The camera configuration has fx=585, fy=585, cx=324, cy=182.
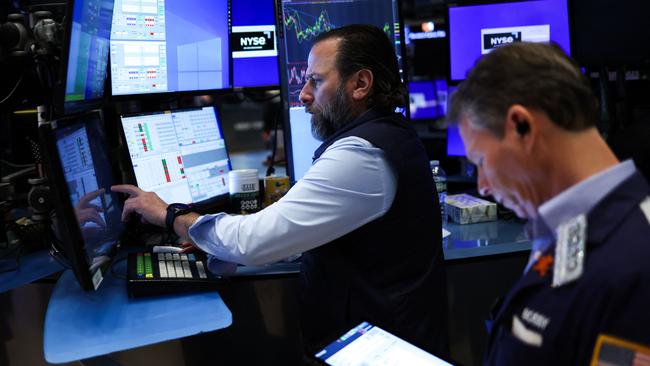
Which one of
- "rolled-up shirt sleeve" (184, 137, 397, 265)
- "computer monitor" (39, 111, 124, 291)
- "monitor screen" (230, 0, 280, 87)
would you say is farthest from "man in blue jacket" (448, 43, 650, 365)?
"monitor screen" (230, 0, 280, 87)

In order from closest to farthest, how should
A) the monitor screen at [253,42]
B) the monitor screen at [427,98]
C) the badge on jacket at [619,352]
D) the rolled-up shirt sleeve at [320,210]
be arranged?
the badge on jacket at [619,352] < the rolled-up shirt sleeve at [320,210] < the monitor screen at [253,42] < the monitor screen at [427,98]

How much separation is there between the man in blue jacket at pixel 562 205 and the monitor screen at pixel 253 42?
1.75 meters

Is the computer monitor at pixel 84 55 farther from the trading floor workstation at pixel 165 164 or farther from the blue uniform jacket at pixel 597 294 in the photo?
the blue uniform jacket at pixel 597 294

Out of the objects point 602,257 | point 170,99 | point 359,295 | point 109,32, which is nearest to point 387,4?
point 170,99

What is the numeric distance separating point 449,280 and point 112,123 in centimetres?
134

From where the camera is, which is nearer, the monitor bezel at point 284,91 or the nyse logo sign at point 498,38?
the monitor bezel at point 284,91

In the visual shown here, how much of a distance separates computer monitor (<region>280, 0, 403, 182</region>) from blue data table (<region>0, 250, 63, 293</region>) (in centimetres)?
92

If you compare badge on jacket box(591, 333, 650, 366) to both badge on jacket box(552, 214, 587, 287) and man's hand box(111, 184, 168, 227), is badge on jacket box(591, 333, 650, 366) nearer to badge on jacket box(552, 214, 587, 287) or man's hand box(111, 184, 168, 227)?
badge on jacket box(552, 214, 587, 287)

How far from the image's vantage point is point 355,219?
152 centimetres

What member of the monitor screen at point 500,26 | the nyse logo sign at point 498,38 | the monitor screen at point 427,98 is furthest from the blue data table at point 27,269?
the monitor screen at point 427,98

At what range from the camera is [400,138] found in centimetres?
158

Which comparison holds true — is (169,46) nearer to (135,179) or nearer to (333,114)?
(135,179)

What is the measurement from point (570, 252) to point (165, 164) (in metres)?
1.48

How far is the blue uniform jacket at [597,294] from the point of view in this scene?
0.73m
